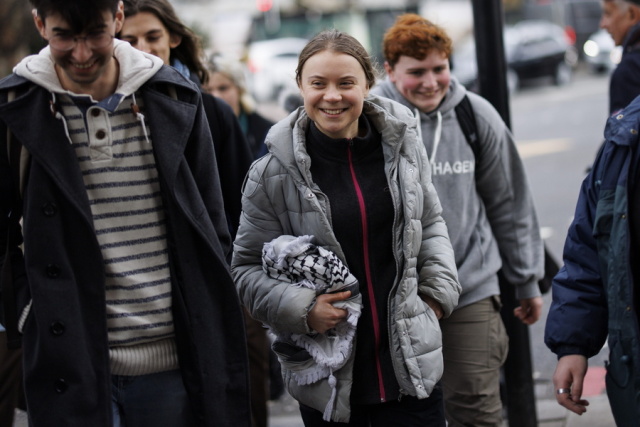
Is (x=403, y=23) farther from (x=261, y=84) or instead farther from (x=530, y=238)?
(x=261, y=84)

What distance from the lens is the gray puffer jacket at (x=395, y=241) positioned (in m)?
3.37

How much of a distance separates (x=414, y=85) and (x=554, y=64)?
25.5 meters

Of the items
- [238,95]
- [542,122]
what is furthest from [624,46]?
[542,122]

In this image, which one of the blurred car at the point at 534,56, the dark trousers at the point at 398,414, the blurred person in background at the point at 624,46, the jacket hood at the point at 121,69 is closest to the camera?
the jacket hood at the point at 121,69

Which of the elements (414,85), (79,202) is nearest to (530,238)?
(414,85)

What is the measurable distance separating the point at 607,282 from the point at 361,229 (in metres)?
0.81

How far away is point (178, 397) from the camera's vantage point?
3.11 metres

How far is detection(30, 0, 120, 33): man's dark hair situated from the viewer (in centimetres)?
283

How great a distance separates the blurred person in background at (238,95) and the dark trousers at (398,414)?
9.27 feet

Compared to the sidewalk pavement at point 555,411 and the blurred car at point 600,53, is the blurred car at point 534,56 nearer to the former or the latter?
the blurred car at point 600,53

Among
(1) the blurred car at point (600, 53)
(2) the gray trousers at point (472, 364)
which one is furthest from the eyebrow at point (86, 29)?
(1) the blurred car at point (600, 53)

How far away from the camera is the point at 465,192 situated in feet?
14.2

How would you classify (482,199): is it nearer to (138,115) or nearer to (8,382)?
(138,115)

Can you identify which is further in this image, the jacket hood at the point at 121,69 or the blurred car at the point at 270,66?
the blurred car at the point at 270,66
